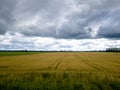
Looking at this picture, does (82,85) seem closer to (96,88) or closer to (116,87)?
(96,88)

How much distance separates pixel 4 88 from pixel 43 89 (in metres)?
2.60

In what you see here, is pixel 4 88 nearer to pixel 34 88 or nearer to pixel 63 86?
pixel 34 88

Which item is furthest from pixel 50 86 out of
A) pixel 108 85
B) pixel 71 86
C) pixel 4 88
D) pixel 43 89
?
pixel 108 85

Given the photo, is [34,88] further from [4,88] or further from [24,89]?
[4,88]

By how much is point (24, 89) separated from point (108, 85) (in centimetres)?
578

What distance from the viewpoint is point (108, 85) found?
11852mm

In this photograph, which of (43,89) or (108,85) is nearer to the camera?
(43,89)

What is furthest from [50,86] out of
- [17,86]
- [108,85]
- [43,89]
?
[108,85]

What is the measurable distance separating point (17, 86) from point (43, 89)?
1.88m

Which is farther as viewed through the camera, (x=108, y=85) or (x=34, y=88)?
(x=108, y=85)

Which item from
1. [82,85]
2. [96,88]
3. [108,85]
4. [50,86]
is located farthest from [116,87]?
[50,86]

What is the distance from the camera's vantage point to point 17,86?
37.0ft

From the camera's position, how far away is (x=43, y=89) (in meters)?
10.7

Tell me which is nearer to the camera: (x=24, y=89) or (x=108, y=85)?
(x=24, y=89)
